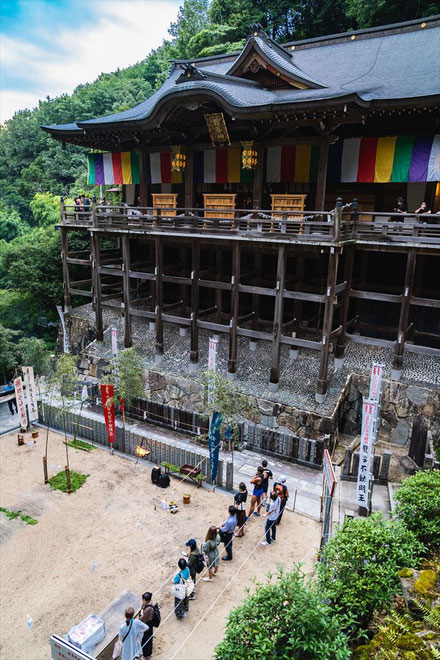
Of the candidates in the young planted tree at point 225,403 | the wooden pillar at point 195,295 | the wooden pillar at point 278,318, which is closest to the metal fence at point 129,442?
the young planted tree at point 225,403

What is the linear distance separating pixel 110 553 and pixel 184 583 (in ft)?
9.09

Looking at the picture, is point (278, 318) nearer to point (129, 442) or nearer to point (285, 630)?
point (129, 442)

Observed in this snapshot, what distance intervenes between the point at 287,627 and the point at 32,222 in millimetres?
45161

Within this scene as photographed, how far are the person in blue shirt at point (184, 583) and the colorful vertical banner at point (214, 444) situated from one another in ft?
13.9

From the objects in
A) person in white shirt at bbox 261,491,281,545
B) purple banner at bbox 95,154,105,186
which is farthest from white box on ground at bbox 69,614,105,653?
purple banner at bbox 95,154,105,186

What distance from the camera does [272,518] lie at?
9.82 meters

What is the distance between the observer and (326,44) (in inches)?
832

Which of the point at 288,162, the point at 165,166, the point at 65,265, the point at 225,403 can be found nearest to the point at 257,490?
the point at 225,403

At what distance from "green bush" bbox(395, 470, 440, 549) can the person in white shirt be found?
2.55 m

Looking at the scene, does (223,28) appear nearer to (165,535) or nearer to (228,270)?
(228,270)

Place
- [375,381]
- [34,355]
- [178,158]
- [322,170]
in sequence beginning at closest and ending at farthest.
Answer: [375,381] < [322,170] < [178,158] < [34,355]

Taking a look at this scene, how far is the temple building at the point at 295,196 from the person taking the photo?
14.7m

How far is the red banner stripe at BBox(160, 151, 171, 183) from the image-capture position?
19.7 meters

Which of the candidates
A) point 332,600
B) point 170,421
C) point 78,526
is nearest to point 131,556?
point 78,526
